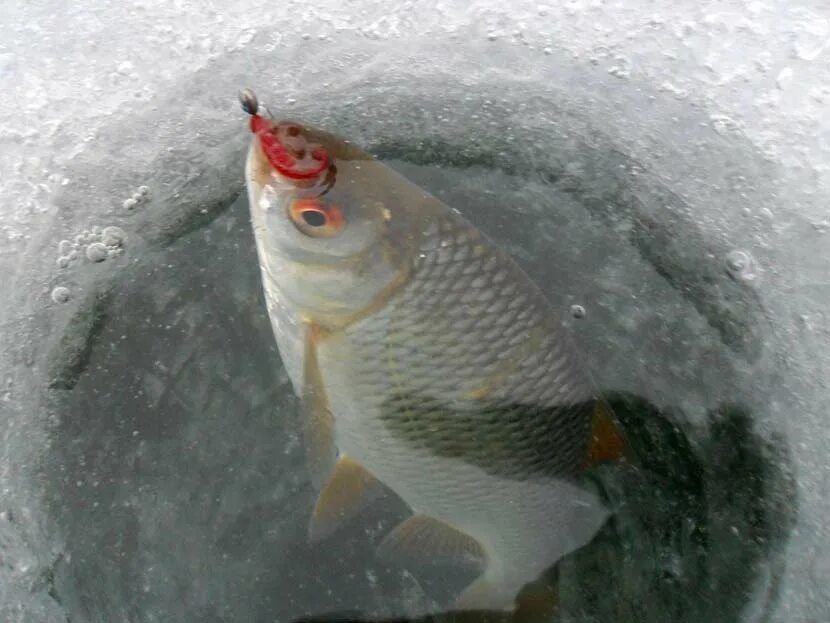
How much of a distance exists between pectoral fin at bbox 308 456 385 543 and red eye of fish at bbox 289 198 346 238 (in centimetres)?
48

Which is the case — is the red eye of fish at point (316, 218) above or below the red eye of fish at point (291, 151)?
below

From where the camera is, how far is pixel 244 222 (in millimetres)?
1861

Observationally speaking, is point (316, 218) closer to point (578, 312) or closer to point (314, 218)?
point (314, 218)

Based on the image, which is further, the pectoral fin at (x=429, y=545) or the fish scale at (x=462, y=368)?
the pectoral fin at (x=429, y=545)

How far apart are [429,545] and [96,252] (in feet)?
3.39

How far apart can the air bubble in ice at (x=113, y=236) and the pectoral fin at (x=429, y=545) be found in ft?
3.09

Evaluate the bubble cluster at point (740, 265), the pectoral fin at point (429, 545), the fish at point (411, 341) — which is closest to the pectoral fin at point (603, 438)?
the fish at point (411, 341)

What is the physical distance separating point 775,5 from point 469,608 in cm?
160

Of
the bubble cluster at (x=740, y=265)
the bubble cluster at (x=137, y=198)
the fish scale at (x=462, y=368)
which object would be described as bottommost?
the bubble cluster at (x=137, y=198)

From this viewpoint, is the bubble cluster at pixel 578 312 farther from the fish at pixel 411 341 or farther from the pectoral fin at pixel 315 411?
the pectoral fin at pixel 315 411

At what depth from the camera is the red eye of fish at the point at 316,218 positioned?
1146 mm

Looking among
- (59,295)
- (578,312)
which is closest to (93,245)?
(59,295)

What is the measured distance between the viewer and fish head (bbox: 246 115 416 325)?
3.76 feet

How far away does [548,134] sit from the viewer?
192 cm
